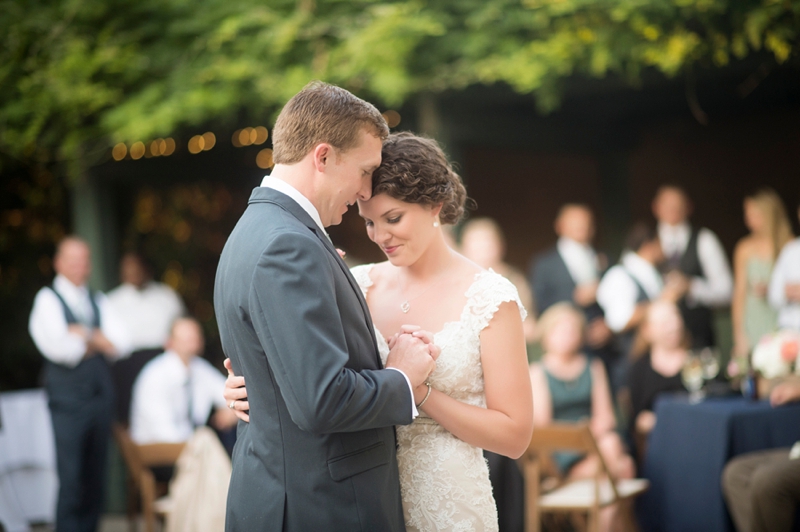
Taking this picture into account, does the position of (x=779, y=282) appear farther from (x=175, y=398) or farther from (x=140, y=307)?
(x=140, y=307)

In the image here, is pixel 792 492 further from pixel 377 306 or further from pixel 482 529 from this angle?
pixel 377 306

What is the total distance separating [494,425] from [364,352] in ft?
1.65

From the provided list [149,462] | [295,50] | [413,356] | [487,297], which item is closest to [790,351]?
[487,297]

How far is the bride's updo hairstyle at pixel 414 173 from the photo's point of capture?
7.34 feet

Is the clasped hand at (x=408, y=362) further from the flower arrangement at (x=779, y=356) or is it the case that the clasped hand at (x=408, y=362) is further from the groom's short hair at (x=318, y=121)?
the flower arrangement at (x=779, y=356)

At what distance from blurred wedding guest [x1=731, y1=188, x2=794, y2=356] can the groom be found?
15.1 ft

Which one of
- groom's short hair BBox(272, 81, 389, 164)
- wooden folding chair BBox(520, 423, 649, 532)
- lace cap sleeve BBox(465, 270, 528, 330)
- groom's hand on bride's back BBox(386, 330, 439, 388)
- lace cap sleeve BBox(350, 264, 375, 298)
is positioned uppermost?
groom's short hair BBox(272, 81, 389, 164)

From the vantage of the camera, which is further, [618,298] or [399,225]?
[618,298]

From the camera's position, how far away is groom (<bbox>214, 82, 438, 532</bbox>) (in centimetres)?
174

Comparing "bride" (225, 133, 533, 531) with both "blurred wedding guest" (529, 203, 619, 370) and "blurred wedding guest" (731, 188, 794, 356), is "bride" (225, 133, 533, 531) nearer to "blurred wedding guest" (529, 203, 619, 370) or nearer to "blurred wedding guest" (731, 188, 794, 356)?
"blurred wedding guest" (529, 203, 619, 370)

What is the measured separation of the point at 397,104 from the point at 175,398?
9.14 ft

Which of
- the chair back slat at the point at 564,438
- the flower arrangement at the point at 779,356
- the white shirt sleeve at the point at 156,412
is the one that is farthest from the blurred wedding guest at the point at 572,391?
the white shirt sleeve at the point at 156,412

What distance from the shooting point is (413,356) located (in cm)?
201

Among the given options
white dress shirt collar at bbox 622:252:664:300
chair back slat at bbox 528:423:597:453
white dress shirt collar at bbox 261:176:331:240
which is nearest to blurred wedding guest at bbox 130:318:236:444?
chair back slat at bbox 528:423:597:453
